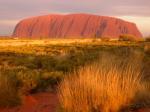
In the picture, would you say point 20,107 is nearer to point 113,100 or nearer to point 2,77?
point 2,77

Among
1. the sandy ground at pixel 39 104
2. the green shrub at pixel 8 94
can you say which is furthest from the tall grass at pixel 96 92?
the green shrub at pixel 8 94

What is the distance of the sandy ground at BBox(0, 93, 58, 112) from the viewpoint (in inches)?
429

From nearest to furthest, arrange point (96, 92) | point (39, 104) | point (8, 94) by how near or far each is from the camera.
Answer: point (96, 92) < point (39, 104) < point (8, 94)

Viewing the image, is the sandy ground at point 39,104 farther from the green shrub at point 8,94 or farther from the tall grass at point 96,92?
the tall grass at point 96,92

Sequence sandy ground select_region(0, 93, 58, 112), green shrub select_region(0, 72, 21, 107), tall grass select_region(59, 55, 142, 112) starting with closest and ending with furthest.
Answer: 1. tall grass select_region(59, 55, 142, 112)
2. sandy ground select_region(0, 93, 58, 112)
3. green shrub select_region(0, 72, 21, 107)

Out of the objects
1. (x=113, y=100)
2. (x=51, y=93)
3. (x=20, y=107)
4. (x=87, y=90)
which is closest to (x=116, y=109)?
(x=113, y=100)

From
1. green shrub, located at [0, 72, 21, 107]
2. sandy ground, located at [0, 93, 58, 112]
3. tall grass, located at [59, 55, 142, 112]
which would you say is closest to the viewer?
tall grass, located at [59, 55, 142, 112]

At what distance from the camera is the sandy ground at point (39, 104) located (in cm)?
1091

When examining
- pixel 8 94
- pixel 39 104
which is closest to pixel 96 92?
pixel 39 104

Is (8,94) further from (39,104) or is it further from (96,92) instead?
(96,92)

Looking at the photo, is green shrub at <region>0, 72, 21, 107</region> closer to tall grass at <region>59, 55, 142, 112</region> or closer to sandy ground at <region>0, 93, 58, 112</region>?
sandy ground at <region>0, 93, 58, 112</region>

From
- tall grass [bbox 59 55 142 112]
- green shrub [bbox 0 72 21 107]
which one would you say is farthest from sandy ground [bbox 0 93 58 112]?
tall grass [bbox 59 55 142 112]

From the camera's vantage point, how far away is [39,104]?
1163 centimetres

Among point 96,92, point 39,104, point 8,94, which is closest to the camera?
point 96,92
